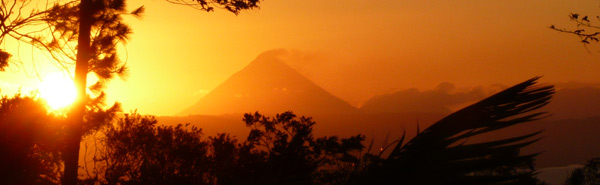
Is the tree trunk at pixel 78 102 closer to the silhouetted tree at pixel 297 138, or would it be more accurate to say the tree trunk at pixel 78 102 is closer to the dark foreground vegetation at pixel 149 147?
the dark foreground vegetation at pixel 149 147

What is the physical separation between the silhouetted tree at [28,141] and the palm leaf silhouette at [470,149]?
18.7 m

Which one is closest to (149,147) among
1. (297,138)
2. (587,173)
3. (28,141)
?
(28,141)

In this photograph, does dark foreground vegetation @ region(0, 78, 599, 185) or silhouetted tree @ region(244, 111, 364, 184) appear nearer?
dark foreground vegetation @ region(0, 78, 599, 185)

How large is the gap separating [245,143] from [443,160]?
78.4ft

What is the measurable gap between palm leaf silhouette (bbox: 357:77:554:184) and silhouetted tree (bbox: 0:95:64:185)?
736 inches

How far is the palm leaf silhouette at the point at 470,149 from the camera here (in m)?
1.38

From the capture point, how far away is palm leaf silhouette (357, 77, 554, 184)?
138 cm

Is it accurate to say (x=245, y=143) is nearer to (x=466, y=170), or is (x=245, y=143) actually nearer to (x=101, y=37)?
(x=101, y=37)

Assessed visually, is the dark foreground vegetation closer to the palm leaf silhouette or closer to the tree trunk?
the tree trunk

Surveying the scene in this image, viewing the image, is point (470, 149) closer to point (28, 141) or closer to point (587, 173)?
point (28, 141)

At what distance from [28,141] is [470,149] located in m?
21.1

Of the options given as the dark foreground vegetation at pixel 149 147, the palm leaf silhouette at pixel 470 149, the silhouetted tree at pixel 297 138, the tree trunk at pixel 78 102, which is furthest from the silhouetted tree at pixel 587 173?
the palm leaf silhouette at pixel 470 149

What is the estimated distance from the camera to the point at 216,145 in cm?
2584

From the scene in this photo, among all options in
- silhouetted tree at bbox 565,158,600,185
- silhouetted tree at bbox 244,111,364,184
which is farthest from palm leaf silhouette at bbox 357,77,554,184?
silhouetted tree at bbox 565,158,600,185
